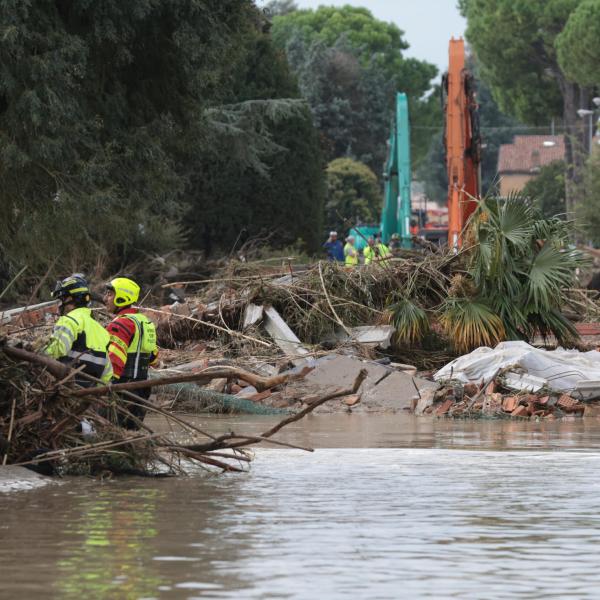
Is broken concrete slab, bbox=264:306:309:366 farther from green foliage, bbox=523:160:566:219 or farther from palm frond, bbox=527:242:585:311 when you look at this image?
green foliage, bbox=523:160:566:219

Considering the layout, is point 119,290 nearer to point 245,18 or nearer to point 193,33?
point 193,33

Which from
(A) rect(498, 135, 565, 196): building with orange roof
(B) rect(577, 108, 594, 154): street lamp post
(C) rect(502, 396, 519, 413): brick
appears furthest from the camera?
(A) rect(498, 135, 565, 196): building with orange roof

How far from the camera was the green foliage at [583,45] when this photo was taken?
74.9 metres

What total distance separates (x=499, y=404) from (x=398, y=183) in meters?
28.5

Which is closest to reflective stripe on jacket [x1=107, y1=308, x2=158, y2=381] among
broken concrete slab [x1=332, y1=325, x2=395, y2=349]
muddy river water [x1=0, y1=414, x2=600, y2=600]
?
muddy river water [x1=0, y1=414, x2=600, y2=600]

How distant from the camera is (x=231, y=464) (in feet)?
41.9

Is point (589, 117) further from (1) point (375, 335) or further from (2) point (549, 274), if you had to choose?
(1) point (375, 335)

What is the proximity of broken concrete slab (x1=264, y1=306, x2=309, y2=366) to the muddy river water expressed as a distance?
27.1ft

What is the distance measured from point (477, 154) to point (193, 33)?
15.4 metres

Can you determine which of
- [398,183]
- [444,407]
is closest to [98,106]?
[444,407]

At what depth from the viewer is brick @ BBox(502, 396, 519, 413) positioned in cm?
1997

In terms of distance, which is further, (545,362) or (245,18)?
(245,18)

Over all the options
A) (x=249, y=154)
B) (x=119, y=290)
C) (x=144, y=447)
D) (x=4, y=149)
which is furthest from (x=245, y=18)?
(x=249, y=154)

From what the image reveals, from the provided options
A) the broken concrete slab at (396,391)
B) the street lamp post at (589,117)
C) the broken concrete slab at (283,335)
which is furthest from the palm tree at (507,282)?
the street lamp post at (589,117)
